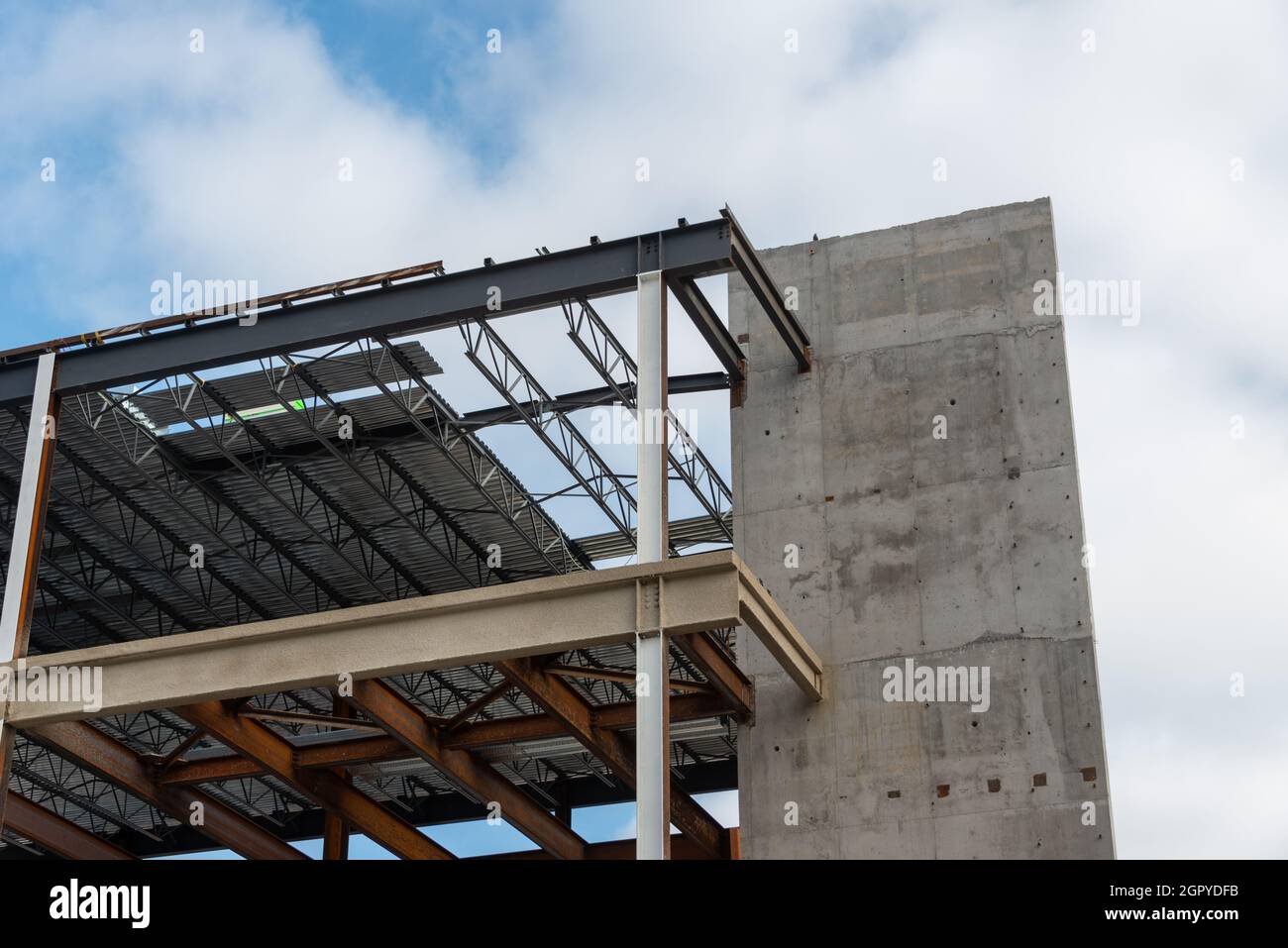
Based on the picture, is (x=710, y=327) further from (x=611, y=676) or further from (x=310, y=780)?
(x=310, y=780)

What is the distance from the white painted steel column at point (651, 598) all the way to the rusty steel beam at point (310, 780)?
6208mm

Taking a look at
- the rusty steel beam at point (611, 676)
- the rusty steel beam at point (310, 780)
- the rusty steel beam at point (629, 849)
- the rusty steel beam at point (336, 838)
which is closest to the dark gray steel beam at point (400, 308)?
the rusty steel beam at point (611, 676)

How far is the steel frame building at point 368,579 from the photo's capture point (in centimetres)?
2017

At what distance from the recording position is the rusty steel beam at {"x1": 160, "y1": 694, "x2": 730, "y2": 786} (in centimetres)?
2308

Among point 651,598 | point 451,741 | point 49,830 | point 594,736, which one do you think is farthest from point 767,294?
point 49,830

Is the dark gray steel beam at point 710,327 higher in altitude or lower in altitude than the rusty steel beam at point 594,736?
higher

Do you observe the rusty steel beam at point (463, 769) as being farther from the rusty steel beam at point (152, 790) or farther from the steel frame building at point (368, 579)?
the rusty steel beam at point (152, 790)

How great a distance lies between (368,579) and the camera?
33594 millimetres

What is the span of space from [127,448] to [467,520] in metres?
6.22
